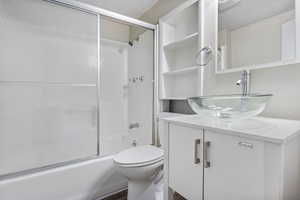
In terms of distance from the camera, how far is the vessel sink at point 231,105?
70cm

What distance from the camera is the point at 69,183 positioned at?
1.31m

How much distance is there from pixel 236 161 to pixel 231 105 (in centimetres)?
32

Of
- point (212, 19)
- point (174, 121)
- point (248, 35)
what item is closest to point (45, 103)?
point (174, 121)

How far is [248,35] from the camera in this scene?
100cm

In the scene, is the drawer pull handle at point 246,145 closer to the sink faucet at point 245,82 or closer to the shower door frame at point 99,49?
the sink faucet at point 245,82

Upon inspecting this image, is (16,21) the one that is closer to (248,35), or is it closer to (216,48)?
(216,48)

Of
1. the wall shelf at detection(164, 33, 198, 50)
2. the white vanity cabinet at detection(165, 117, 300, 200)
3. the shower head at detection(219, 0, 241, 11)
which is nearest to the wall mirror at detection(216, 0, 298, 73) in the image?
the shower head at detection(219, 0, 241, 11)

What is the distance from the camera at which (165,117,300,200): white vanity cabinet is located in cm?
48

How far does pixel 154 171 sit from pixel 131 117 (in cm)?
116

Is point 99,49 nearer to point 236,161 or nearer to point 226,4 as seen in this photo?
point 226,4

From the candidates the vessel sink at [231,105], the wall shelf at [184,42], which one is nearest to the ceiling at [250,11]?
the wall shelf at [184,42]

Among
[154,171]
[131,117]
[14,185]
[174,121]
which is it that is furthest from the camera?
[131,117]

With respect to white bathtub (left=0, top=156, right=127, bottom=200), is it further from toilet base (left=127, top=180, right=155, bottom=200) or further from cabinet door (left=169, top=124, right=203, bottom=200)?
cabinet door (left=169, top=124, right=203, bottom=200)

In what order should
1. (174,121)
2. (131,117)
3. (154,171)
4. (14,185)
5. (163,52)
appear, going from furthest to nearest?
(131,117) → (163,52) → (154,171) → (14,185) → (174,121)
